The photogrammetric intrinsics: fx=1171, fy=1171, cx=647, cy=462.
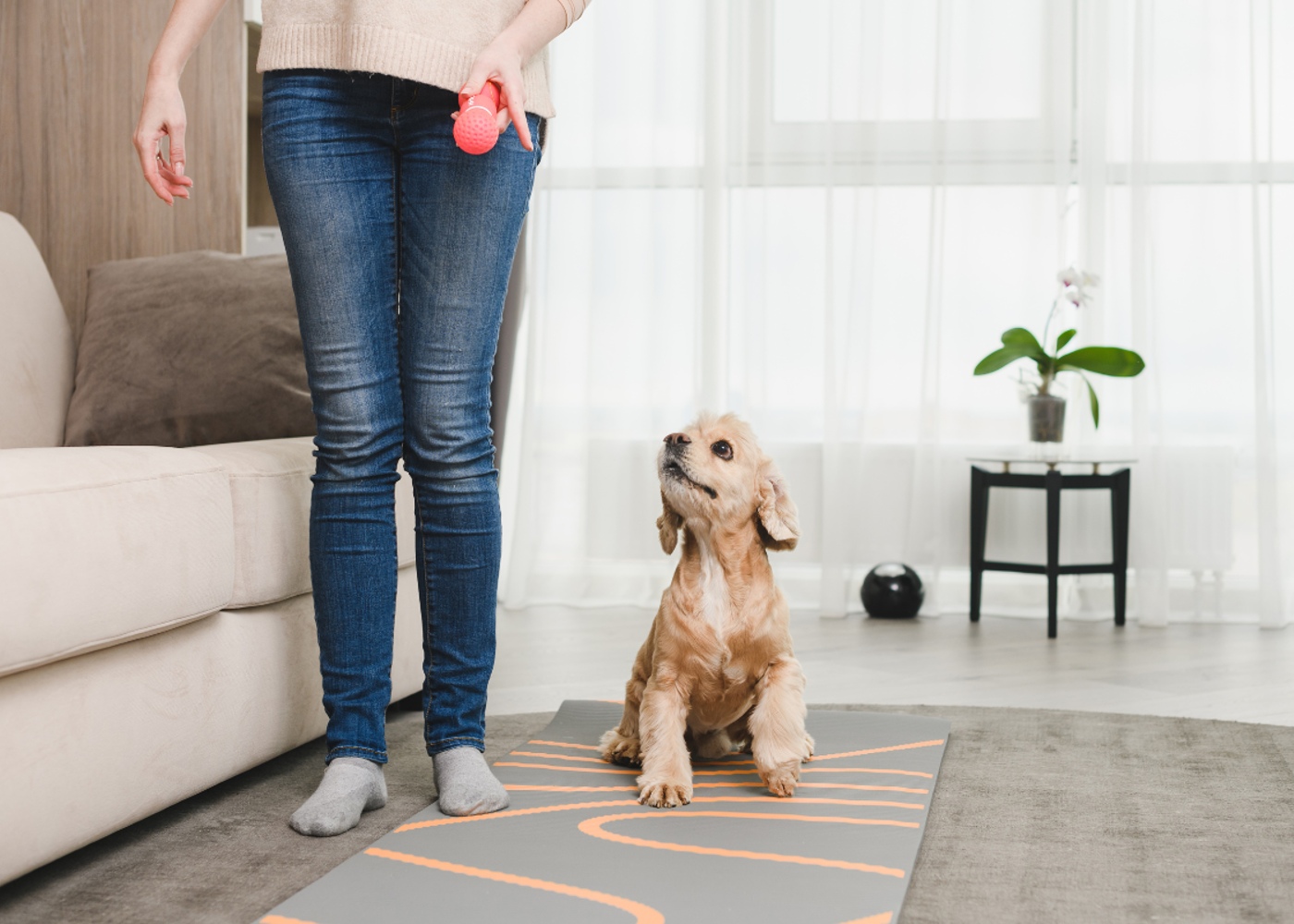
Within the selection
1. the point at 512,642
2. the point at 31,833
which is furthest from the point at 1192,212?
the point at 31,833

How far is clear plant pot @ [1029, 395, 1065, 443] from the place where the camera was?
2961 mm

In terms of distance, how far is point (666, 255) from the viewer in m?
3.31

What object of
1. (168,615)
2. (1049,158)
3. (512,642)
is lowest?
(512,642)

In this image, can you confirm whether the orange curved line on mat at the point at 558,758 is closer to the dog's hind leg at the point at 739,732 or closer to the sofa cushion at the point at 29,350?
the dog's hind leg at the point at 739,732

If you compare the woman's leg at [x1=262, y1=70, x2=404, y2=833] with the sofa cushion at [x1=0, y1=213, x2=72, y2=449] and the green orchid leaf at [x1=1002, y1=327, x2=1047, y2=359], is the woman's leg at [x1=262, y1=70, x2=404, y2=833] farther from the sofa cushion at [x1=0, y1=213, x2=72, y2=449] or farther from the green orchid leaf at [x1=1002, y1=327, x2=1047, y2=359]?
the green orchid leaf at [x1=1002, y1=327, x2=1047, y2=359]

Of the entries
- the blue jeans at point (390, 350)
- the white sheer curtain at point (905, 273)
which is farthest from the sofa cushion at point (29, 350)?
the white sheer curtain at point (905, 273)

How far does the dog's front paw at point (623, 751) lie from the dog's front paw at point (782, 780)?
0.67 feet

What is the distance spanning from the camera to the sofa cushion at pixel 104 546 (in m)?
1.06

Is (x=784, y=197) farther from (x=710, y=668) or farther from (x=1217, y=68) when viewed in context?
(x=710, y=668)

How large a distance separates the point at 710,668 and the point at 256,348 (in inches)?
36.7

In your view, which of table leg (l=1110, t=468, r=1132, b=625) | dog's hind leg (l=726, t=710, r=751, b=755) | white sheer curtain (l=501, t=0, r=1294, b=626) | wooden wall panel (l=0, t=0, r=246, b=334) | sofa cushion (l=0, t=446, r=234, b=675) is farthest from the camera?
white sheer curtain (l=501, t=0, r=1294, b=626)

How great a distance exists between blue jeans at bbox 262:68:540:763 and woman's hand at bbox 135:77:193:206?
0.11 m

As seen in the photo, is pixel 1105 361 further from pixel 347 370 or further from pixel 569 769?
pixel 347 370

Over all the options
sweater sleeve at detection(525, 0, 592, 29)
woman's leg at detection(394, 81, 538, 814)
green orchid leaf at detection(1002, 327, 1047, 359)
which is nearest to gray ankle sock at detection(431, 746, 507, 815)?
woman's leg at detection(394, 81, 538, 814)
